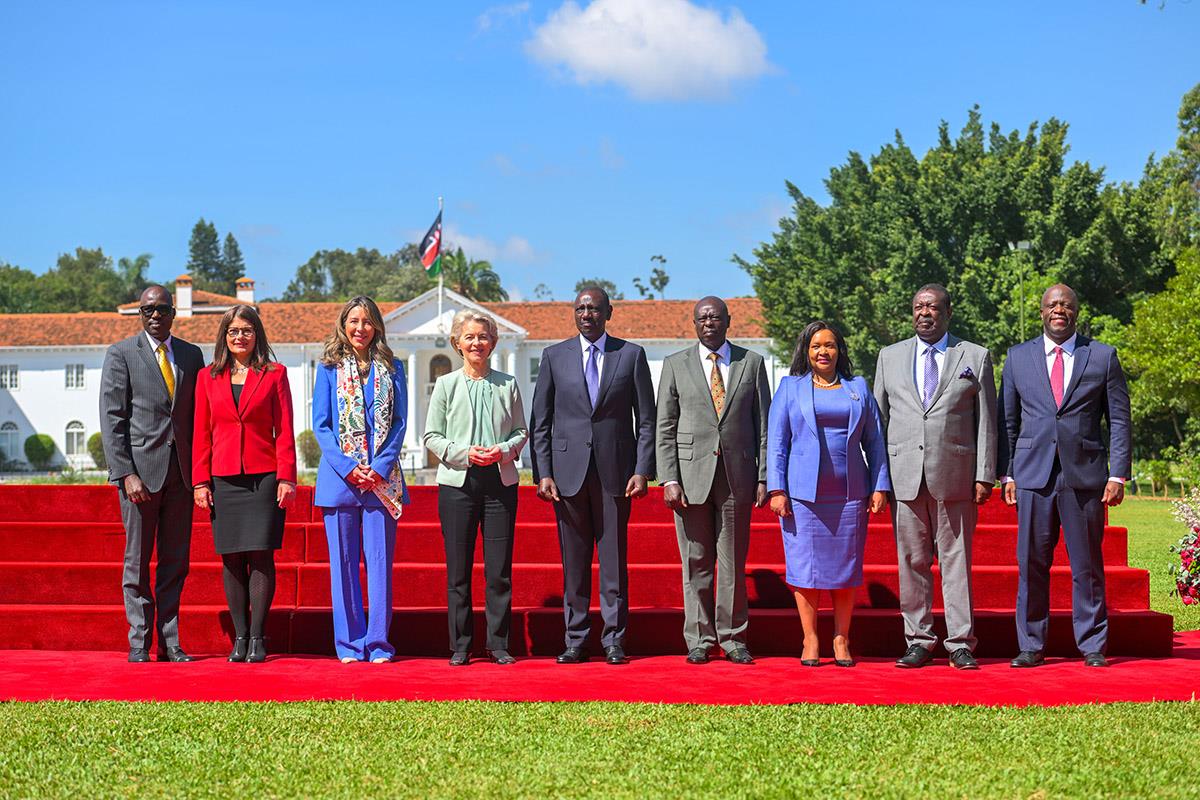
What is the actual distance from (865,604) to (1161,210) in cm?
3113

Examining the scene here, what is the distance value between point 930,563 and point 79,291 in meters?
95.2

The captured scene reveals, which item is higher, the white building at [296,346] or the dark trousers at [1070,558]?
the white building at [296,346]

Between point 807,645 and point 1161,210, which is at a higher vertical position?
point 1161,210

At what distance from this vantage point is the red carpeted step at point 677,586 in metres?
7.80

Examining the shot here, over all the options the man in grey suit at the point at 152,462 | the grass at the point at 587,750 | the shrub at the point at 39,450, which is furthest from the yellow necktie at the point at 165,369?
the shrub at the point at 39,450

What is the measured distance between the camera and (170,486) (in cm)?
725

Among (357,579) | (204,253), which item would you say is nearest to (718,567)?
(357,579)

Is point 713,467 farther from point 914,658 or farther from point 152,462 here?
point 152,462

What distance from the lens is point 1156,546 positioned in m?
15.0

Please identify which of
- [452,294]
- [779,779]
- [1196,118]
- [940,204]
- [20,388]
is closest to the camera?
[779,779]

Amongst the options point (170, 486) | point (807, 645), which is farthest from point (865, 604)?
point (170, 486)

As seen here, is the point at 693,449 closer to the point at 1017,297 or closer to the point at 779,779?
the point at 779,779

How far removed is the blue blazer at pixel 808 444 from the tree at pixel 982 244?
2765 centimetres

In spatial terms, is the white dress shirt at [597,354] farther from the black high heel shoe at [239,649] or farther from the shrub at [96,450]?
the shrub at [96,450]
